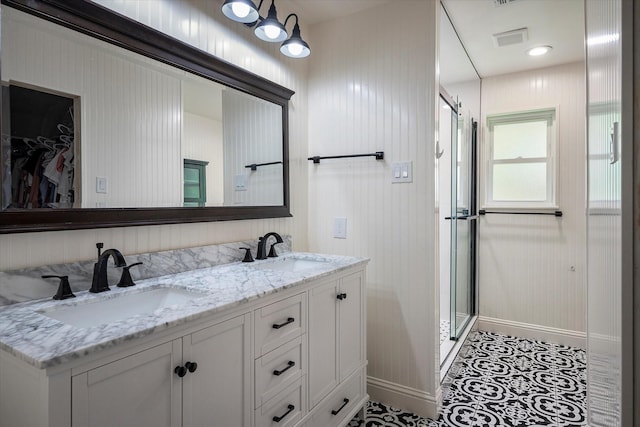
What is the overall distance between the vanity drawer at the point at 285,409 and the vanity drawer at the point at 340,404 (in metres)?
0.13

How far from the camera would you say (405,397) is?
2137mm

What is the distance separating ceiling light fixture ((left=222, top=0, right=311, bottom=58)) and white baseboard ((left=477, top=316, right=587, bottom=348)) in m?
2.97

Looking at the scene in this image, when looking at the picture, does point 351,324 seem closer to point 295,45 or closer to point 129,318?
point 129,318

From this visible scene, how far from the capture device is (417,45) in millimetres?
2092

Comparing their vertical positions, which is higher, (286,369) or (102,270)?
(102,270)

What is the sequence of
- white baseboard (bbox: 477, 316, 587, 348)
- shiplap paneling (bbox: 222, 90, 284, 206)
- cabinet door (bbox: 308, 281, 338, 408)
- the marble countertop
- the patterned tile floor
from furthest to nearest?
white baseboard (bbox: 477, 316, 587, 348) → the patterned tile floor → shiplap paneling (bbox: 222, 90, 284, 206) → cabinet door (bbox: 308, 281, 338, 408) → the marble countertop

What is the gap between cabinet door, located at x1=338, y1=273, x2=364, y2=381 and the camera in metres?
1.80

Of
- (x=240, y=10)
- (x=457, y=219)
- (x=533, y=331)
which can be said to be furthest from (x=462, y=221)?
(x=240, y=10)

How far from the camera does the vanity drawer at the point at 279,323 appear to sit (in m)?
1.28

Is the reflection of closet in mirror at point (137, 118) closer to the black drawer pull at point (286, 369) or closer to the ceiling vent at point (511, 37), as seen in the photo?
the black drawer pull at point (286, 369)

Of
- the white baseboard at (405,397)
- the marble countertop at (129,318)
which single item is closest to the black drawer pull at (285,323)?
the marble countertop at (129,318)

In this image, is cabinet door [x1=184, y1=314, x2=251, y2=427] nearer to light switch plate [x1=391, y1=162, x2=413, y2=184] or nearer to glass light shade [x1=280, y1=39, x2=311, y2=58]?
light switch plate [x1=391, y1=162, x2=413, y2=184]

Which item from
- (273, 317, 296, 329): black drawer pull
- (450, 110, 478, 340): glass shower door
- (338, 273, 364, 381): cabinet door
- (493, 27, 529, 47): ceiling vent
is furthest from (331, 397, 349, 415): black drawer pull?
(493, 27, 529, 47): ceiling vent

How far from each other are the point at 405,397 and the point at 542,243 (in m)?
2.03
